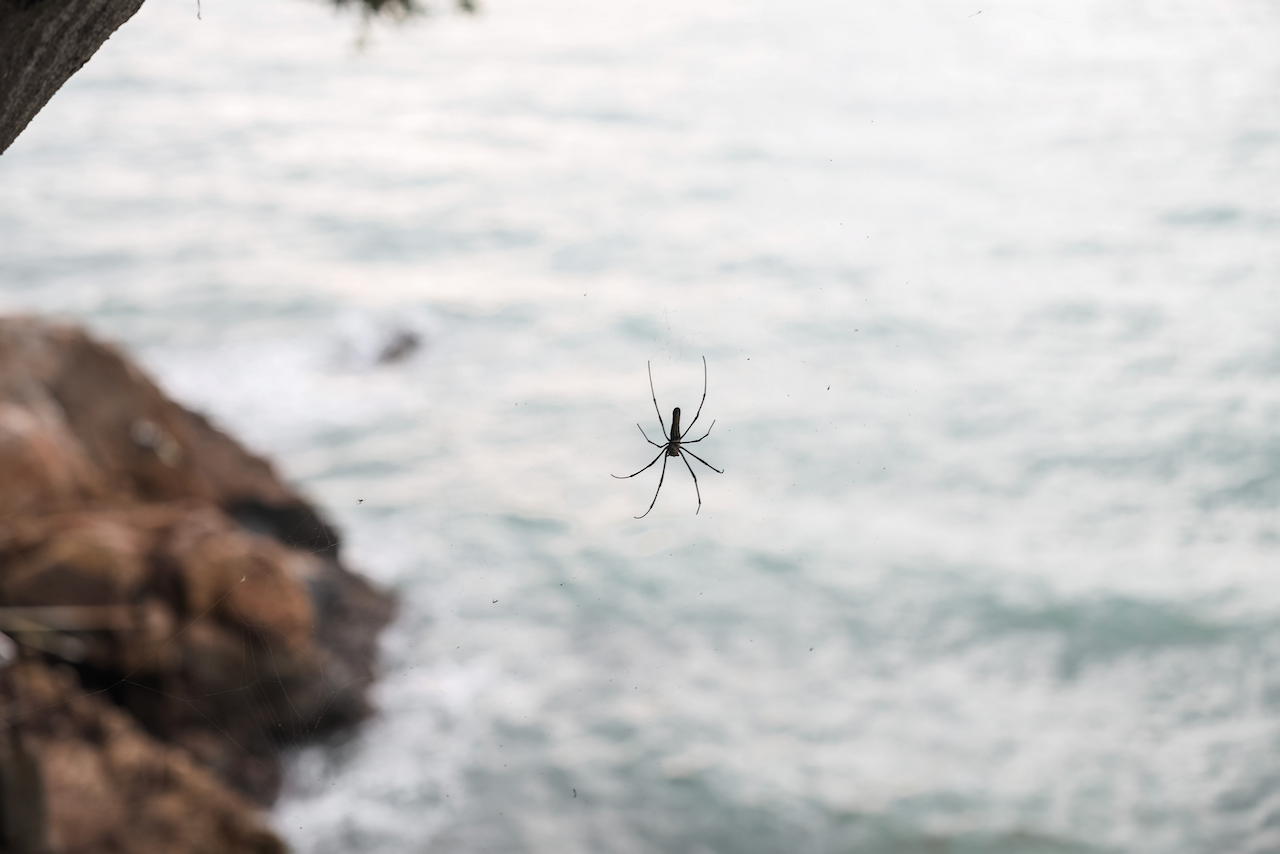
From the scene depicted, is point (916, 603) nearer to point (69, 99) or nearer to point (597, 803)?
point (597, 803)

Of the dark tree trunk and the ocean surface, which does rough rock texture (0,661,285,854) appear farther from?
the dark tree trunk

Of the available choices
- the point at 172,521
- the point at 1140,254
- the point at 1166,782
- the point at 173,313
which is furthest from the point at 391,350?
the point at 1140,254

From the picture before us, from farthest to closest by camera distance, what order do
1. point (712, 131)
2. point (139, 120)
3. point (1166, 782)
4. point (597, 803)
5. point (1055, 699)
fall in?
point (139, 120) < point (712, 131) < point (1055, 699) < point (1166, 782) < point (597, 803)

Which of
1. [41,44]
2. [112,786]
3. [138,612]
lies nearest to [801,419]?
[138,612]

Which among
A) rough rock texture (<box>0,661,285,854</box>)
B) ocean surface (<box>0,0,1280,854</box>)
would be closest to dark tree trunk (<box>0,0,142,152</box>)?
ocean surface (<box>0,0,1280,854</box>)

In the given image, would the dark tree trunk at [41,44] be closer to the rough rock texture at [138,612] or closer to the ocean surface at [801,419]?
the ocean surface at [801,419]

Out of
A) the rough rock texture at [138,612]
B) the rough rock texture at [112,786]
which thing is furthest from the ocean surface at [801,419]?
the rough rock texture at [112,786]

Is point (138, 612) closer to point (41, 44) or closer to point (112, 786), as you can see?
point (112, 786)
